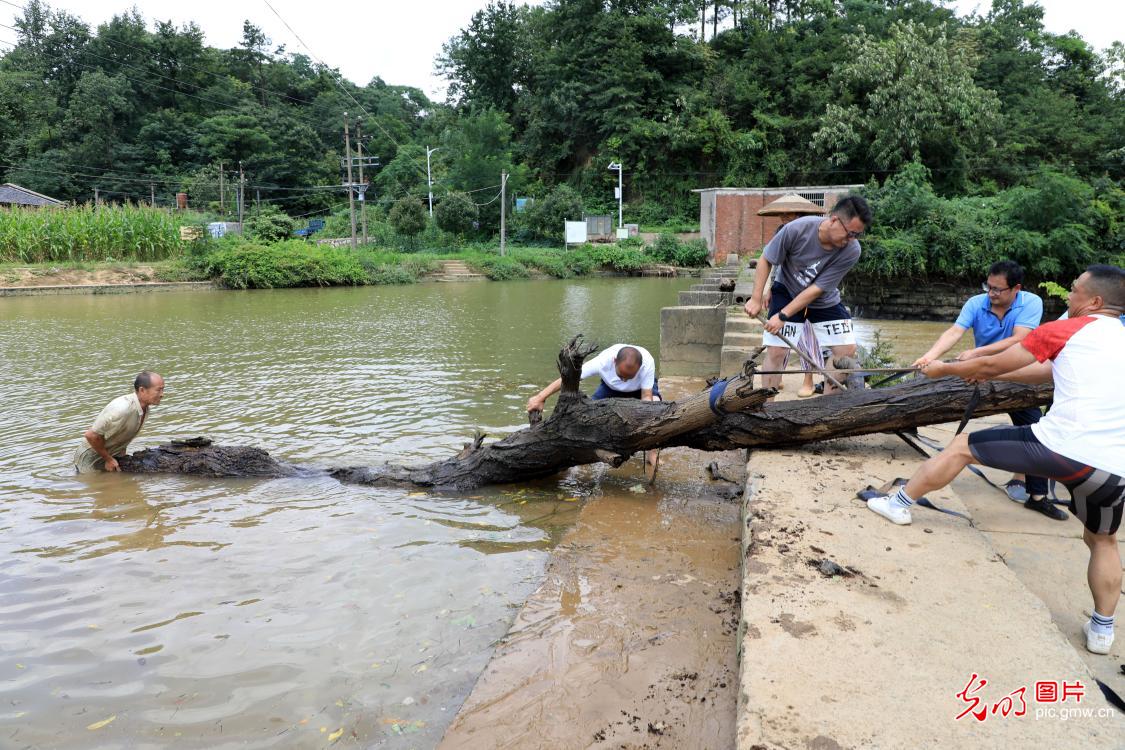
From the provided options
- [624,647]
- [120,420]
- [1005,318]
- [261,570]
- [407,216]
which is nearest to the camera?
[624,647]

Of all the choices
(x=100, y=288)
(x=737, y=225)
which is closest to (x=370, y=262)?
(x=100, y=288)

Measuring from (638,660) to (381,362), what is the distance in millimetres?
9471

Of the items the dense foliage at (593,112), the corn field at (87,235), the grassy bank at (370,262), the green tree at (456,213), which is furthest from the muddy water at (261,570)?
the green tree at (456,213)

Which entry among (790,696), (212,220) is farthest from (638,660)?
(212,220)

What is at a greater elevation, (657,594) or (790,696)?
(790,696)

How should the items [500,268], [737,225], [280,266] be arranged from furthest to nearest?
[737,225], [500,268], [280,266]

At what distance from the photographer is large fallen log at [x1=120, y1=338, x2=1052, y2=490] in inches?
174

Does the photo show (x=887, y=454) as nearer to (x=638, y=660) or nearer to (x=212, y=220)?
(x=638, y=660)

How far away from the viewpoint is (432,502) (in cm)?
525

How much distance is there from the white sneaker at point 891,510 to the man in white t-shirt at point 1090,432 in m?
0.56

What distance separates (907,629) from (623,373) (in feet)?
9.70

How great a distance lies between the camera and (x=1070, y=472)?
2680 millimetres

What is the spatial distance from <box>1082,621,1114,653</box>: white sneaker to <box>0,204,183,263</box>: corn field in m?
32.4

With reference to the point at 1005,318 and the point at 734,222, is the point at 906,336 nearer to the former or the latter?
the point at 1005,318
